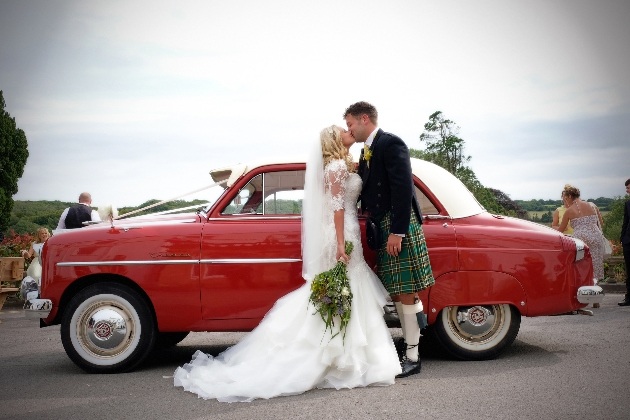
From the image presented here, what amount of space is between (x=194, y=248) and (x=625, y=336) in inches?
189

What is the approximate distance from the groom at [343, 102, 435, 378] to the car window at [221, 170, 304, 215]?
2.25ft

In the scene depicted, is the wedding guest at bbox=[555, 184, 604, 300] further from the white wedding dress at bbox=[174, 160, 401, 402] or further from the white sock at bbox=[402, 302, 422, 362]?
the white wedding dress at bbox=[174, 160, 401, 402]

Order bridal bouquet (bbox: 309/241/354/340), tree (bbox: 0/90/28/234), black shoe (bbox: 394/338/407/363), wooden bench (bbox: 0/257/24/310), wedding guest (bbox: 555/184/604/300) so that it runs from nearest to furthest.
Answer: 1. bridal bouquet (bbox: 309/241/354/340)
2. black shoe (bbox: 394/338/407/363)
3. wedding guest (bbox: 555/184/604/300)
4. wooden bench (bbox: 0/257/24/310)
5. tree (bbox: 0/90/28/234)

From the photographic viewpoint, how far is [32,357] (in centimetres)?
675

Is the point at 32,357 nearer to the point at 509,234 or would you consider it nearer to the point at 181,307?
the point at 181,307

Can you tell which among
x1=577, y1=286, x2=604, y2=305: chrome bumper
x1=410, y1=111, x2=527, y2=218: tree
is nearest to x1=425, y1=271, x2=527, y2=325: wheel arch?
x1=577, y1=286, x2=604, y2=305: chrome bumper

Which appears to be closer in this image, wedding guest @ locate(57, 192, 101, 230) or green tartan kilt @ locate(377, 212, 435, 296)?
green tartan kilt @ locate(377, 212, 435, 296)

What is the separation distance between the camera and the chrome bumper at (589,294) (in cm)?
567

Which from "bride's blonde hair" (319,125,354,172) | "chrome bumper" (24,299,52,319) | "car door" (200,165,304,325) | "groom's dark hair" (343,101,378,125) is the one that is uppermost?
"groom's dark hair" (343,101,378,125)

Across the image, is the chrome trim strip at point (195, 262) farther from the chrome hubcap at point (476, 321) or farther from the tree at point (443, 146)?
the tree at point (443, 146)

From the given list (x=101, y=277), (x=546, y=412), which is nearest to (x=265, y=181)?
(x=101, y=277)

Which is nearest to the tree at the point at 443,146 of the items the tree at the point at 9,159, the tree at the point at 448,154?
the tree at the point at 448,154

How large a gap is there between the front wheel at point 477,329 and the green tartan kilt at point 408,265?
0.56 m

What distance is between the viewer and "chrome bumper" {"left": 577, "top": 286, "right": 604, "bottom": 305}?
5.67 metres
